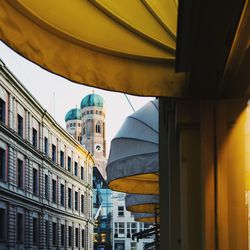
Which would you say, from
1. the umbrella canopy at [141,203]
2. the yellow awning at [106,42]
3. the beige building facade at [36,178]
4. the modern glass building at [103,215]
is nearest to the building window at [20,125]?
the beige building facade at [36,178]

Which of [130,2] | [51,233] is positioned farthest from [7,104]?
[130,2]

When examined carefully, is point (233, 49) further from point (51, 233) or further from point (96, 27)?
point (51, 233)

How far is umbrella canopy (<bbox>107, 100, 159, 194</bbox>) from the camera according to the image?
443 inches

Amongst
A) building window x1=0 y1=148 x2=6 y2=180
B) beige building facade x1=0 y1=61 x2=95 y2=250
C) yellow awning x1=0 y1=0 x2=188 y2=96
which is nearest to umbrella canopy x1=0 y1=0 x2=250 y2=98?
yellow awning x1=0 y1=0 x2=188 y2=96

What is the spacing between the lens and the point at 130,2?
5117mm

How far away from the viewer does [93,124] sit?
154 meters

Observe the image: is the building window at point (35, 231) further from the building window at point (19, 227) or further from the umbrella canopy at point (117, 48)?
the umbrella canopy at point (117, 48)

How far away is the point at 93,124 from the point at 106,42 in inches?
5902

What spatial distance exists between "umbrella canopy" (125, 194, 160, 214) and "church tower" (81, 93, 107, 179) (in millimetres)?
132435

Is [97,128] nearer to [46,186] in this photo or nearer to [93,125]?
[93,125]

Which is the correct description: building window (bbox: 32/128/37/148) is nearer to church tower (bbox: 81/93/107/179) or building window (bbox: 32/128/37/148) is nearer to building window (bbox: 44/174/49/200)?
building window (bbox: 44/174/49/200)

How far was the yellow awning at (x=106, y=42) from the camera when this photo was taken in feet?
14.9

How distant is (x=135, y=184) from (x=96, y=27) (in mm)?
9998

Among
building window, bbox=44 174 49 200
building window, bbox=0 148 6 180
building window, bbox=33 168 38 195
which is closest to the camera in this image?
building window, bbox=0 148 6 180
